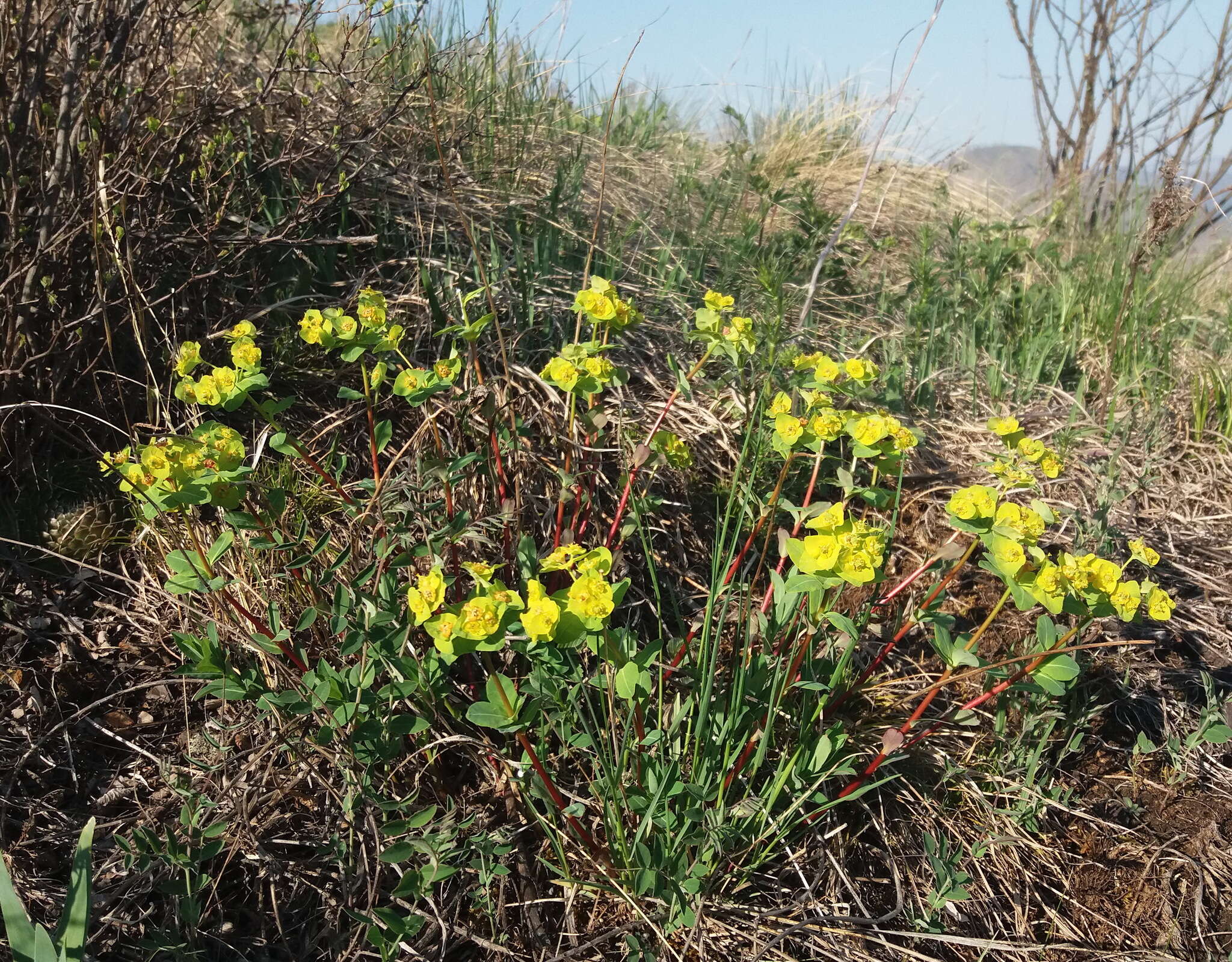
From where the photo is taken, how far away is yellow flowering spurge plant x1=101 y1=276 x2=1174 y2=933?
1363 mm

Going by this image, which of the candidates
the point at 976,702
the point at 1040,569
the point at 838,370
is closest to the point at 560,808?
the point at 976,702

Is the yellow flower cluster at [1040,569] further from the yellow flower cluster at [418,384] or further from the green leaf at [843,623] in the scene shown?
the yellow flower cluster at [418,384]

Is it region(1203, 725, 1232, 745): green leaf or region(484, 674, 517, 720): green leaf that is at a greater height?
region(484, 674, 517, 720): green leaf

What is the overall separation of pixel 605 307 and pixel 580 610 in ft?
2.33

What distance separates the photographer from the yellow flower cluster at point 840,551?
1.29 metres

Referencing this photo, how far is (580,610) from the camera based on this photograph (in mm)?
1190

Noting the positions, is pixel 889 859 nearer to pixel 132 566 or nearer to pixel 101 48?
pixel 132 566

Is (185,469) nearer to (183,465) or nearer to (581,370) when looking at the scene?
(183,465)

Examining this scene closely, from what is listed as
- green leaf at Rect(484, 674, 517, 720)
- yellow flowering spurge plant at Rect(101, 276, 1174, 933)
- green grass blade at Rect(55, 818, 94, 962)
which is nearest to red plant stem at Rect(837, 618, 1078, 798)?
yellow flowering spurge plant at Rect(101, 276, 1174, 933)

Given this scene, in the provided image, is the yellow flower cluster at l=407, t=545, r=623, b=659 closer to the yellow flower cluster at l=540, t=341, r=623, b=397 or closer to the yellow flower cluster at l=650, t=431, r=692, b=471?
the yellow flower cluster at l=540, t=341, r=623, b=397

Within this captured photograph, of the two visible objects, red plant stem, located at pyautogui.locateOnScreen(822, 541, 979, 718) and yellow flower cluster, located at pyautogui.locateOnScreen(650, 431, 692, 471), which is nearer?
red plant stem, located at pyautogui.locateOnScreen(822, 541, 979, 718)

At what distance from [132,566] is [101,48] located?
110cm

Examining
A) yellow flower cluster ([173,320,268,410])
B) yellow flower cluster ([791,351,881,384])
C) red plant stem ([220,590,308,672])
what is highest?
yellow flower cluster ([791,351,881,384])

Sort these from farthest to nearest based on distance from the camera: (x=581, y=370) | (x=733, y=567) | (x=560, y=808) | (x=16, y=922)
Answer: (x=733, y=567) → (x=581, y=370) → (x=560, y=808) → (x=16, y=922)
